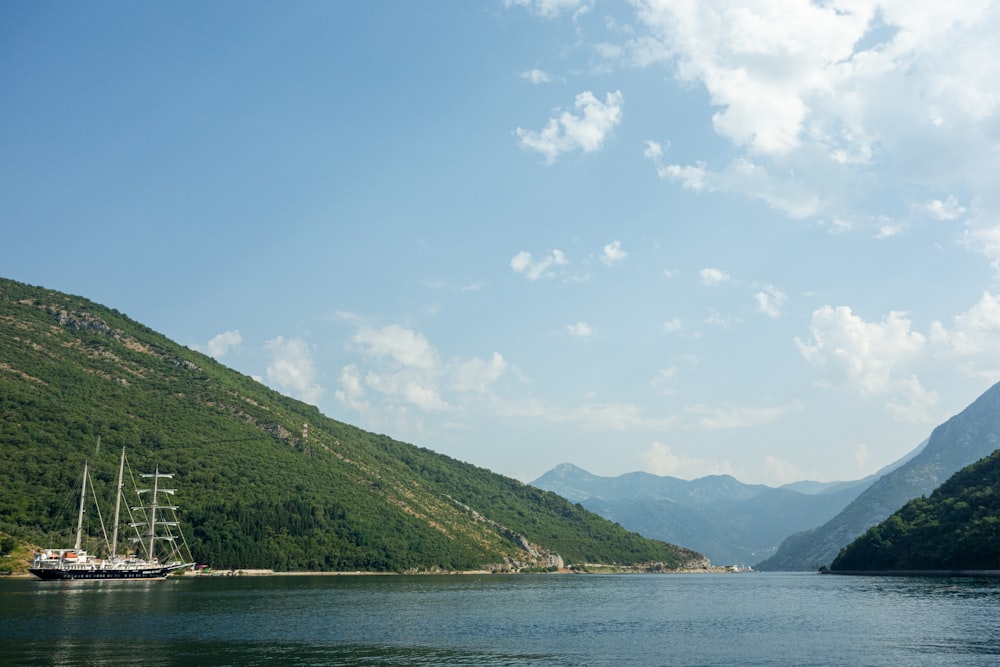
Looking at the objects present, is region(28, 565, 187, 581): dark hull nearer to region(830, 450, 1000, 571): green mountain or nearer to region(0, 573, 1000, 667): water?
region(0, 573, 1000, 667): water

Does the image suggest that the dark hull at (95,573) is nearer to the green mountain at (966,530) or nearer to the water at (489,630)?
the water at (489,630)

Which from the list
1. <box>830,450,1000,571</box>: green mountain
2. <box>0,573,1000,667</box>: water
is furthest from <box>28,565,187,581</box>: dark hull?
<box>830,450,1000,571</box>: green mountain

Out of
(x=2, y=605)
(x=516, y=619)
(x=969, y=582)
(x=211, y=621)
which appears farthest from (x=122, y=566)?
(x=969, y=582)

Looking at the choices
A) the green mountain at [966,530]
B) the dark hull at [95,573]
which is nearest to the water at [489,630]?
the dark hull at [95,573]

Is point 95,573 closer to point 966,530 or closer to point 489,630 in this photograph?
point 489,630

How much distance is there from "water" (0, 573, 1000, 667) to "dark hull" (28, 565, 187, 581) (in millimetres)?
31631

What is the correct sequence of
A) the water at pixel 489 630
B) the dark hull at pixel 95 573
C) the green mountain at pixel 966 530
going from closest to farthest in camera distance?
the water at pixel 489 630 < the dark hull at pixel 95 573 < the green mountain at pixel 966 530

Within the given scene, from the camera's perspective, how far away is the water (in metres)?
62.1

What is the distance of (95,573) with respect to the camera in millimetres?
182125

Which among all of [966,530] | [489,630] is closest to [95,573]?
[489,630]

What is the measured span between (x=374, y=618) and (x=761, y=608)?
215 feet

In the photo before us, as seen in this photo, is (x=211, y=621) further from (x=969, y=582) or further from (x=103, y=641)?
(x=969, y=582)

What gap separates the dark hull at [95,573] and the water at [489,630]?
104 feet

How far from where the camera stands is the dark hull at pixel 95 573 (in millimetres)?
165125
